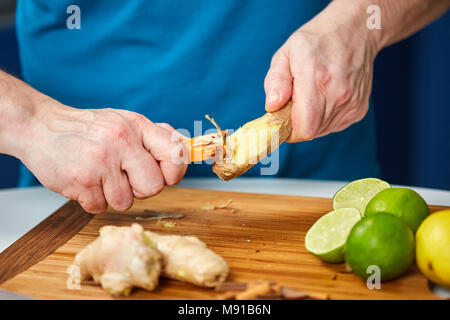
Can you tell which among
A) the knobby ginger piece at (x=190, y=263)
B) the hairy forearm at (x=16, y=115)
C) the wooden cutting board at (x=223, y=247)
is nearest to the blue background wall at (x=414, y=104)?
the wooden cutting board at (x=223, y=247)

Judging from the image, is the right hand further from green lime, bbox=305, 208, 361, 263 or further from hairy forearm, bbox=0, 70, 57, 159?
green lime, bbox=305, 208, 361, 263

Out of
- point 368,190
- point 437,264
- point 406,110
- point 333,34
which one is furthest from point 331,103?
point 406,110

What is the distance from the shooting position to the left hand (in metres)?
1.56

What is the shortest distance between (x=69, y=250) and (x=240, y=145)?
1.76ft

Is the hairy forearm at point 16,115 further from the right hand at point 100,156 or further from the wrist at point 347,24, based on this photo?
the wrist at point 347,24

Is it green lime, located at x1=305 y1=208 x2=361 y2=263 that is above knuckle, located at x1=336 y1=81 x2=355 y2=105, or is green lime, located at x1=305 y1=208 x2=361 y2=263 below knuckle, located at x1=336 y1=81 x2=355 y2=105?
below

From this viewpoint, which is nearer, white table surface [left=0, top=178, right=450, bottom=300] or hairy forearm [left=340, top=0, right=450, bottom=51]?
white table surface [left=0, top=178, right=450, bottom=300]

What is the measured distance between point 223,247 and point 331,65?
27.4 inches

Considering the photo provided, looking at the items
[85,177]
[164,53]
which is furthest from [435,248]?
[164,53]

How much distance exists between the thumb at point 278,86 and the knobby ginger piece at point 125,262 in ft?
1.96

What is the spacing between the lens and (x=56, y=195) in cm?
187

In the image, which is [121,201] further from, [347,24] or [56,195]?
[347,24]

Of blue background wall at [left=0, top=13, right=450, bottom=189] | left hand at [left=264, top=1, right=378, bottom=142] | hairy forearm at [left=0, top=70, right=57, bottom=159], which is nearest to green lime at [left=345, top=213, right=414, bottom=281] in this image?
left hand at [left=264, top=1, right=378, bottom=142]

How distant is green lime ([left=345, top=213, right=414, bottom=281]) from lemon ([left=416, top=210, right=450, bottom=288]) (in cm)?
2
